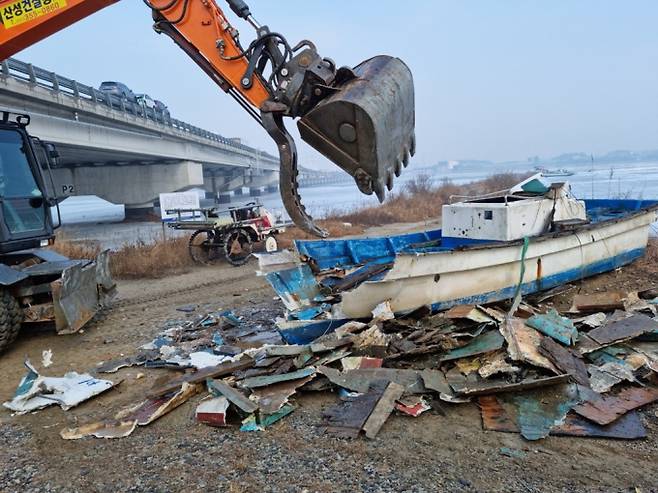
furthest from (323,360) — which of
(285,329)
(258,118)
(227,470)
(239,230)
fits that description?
(239,230)

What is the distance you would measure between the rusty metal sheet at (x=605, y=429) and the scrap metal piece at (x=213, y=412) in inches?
105

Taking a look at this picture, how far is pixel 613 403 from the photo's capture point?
3.99 m

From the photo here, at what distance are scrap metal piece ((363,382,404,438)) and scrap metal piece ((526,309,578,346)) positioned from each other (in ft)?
5.95

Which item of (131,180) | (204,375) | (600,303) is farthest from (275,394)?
(131,180)

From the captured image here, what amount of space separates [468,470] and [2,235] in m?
5.93

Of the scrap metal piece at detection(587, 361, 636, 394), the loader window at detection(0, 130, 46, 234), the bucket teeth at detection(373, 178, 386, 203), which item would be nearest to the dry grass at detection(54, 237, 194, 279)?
the loader window at detection(0, 130, 46, 234)

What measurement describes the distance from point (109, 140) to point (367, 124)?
60.8ft

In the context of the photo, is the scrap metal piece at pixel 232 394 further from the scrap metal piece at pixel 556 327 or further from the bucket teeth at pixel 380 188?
the scrap metal piece at pixel 556 327

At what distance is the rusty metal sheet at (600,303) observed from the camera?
5.91m

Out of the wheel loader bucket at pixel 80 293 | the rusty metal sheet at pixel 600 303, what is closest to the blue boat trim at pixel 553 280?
the rusty metal sheet at pixel 600 303

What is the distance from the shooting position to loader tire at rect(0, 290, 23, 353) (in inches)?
220

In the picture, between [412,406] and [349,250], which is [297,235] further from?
[412,406]

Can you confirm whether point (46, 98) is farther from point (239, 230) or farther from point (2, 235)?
point (2, 235)

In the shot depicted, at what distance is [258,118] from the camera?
13.5 ft
